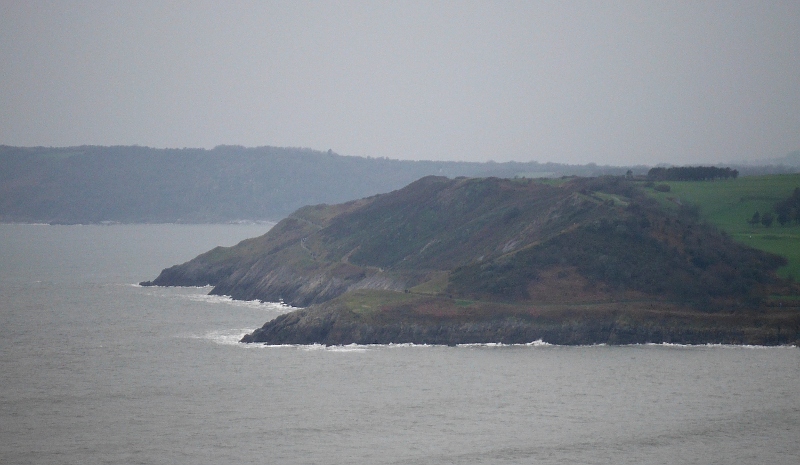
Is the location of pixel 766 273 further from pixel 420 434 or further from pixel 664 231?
pixel 420 434

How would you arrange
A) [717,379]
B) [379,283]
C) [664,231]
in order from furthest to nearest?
[379,283] → [664,231] → [717,379]

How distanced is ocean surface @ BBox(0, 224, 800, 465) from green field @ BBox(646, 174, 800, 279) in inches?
1067

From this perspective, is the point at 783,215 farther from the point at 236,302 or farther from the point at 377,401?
the point at 377,401

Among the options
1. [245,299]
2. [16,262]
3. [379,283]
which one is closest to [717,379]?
[379,283]

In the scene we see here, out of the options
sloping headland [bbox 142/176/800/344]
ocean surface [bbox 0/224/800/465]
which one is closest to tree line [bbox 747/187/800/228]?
sloping headland [bbox 142/176/800/344]

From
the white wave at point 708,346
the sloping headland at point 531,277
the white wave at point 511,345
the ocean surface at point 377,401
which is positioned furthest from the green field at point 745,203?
the ocean surface at point 377,401

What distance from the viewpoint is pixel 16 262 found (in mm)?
157875

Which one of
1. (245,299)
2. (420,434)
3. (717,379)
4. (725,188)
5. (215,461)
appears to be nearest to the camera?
(215,461)

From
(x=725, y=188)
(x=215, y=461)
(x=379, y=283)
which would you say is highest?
(x=725, y=188)

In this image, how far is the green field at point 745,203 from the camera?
4031 inches

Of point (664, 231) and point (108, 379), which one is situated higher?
point (664, 231)

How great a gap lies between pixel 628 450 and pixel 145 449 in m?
21.7

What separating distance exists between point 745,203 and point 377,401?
241ft

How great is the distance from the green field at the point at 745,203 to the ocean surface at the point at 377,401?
2711 centimetres
